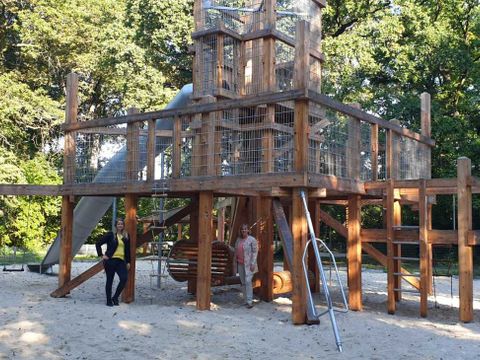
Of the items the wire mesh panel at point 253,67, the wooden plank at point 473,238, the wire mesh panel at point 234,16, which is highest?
the wire mesh panel at point 234,16

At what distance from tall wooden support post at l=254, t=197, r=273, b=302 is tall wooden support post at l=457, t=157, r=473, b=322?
3588 mm

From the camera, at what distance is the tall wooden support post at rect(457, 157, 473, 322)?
9.83 meters

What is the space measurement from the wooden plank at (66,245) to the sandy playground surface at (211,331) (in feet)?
1.60

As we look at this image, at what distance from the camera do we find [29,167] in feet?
92.5

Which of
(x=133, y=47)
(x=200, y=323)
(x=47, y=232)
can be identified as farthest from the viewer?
(x=47, y=232)

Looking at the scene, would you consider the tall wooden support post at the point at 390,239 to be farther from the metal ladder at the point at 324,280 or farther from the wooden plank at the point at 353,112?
the metal ladder at the point at 324,280

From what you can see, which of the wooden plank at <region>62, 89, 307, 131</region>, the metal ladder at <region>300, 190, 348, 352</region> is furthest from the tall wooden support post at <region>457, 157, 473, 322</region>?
the wooden plank at <region>62, 89, 307, 131</region>

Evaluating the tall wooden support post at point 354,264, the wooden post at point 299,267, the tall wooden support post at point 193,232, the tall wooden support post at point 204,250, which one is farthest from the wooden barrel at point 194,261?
the wooden post at point 299,267

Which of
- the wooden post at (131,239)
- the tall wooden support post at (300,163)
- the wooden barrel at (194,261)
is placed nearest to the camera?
the tall wooden support post at (300,163)

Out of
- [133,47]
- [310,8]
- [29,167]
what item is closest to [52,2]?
[133,47]

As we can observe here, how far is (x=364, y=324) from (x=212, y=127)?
4.03 m

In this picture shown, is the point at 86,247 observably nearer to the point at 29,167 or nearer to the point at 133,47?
the point at 29,167

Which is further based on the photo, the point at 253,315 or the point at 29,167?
the point at 29,167

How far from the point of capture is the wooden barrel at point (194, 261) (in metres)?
12.0
